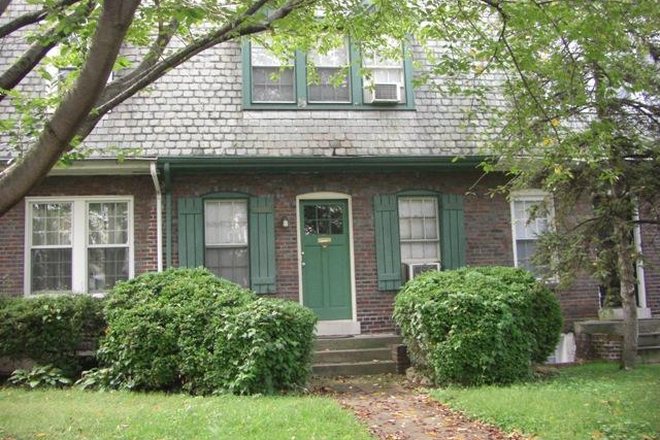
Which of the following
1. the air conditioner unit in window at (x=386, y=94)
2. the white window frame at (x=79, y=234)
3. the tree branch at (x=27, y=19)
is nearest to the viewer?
the tree branch at (x=27, y=19)

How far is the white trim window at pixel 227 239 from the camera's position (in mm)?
11016

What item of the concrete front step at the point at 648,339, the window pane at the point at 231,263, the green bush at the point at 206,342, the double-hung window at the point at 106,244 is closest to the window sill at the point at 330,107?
the window pane at the point at 231,263

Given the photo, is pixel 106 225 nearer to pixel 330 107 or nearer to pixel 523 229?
pixel 330 107

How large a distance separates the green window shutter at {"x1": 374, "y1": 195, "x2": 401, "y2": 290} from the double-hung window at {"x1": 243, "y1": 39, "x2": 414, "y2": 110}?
6.29 ft

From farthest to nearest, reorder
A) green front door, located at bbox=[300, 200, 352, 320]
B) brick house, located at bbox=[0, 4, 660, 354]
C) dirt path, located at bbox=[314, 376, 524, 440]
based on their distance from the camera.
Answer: green front door, located at bbox=[300, 200, 352, 320], brick house, located at bbox=[0, 4, 660, 354], dirt path, located at bbox=[314, 376, 524, 440]

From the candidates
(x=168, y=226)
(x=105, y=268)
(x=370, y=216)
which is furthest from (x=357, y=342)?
(x=105, y=268)

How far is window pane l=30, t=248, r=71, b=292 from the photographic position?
10586mm

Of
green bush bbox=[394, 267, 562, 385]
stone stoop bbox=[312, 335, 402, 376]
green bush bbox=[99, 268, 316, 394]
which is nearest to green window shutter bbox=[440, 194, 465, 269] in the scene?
stone stoop bbox=[312, 335, 402, 376]

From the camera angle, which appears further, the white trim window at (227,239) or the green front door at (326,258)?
the green front door at (326,258)

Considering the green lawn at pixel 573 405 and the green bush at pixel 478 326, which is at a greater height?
the green bush at pixel 478 326

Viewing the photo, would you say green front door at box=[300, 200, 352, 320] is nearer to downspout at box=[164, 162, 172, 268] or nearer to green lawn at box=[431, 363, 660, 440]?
downspout at box=[164, 162, 172, 268]

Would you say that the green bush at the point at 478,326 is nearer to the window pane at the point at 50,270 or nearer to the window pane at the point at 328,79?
the window pane at the point at 328,79

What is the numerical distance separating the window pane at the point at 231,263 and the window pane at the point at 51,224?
246 centimetres

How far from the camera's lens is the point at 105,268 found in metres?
10.8
